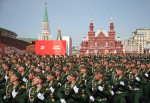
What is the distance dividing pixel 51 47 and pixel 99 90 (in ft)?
55.3

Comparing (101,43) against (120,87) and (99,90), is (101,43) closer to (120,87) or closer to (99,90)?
(120,87)

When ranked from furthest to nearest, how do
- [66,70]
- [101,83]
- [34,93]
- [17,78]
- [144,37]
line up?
1. [144,37]
2. [66,70]
3. [101,83]
4. [17,78]
5. [34,93]

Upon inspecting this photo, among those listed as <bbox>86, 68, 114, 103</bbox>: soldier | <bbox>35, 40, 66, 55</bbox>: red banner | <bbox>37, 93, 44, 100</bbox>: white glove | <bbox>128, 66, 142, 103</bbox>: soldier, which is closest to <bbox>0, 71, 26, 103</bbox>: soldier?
<bbox>37, 93, 44, 100</bbox>: white glove

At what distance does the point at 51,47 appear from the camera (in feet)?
71.7

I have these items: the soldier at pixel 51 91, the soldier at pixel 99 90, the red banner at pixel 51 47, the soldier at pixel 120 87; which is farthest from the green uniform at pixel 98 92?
the red banner at pixel 51 47

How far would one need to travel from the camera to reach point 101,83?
579 centimetres

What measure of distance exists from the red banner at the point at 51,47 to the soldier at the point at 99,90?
1587 centimetres

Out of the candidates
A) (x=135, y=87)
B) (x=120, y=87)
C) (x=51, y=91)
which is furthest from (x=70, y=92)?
(x=135, y=87)

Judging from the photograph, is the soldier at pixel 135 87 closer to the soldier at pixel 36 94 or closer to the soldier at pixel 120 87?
the soldier at pixel 120 87

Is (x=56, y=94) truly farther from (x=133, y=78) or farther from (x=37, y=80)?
(x=133, y=78)

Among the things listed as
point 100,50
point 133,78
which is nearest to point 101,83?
point 133,78

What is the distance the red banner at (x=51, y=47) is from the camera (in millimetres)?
21531

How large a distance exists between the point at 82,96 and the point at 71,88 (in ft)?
1.39

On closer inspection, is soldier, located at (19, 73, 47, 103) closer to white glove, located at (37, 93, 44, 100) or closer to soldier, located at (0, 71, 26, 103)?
white glove, located at (37, 93, 44, 100)
